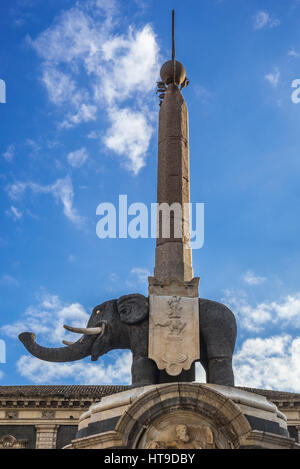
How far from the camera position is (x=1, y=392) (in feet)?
99.7

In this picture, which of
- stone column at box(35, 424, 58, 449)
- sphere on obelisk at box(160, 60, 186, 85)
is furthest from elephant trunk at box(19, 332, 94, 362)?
stone column at box(35, 424, 58, 449)

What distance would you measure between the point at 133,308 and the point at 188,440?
8.48 feet

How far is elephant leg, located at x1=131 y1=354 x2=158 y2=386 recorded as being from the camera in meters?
9.72

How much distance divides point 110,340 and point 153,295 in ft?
3.63

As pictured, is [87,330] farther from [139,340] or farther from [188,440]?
[188,440]

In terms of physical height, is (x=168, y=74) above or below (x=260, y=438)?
above

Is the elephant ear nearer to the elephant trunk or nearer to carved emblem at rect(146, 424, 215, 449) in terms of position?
the elephant trunk

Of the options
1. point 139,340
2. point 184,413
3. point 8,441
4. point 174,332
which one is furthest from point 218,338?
point 8,441

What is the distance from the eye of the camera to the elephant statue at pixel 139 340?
9891 mm

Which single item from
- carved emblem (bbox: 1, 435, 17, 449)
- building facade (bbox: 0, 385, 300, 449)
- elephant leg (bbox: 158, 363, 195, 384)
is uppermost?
building facade (bbox: 0, 385, 300, 449)

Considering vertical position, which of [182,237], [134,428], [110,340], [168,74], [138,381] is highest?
[168,74]

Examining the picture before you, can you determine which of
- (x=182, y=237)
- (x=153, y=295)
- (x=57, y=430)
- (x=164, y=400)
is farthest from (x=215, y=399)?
(x=57, y=430)

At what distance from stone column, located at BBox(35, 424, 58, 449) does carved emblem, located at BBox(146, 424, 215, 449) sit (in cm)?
2296
